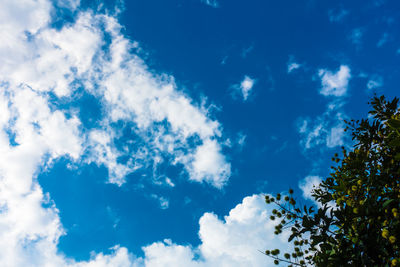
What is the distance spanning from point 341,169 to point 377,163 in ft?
3.10

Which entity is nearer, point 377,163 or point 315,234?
point 315,234

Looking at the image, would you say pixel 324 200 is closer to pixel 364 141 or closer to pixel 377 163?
pixel 377 163

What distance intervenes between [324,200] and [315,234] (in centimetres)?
275

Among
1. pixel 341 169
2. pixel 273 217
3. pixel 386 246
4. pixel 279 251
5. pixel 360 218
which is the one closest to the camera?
pixel 386 246

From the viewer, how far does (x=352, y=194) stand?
194 inches

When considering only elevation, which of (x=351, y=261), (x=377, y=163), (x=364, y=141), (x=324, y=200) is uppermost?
(x=364, y=141)

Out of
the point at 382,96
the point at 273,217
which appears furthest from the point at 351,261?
the point at 382,96

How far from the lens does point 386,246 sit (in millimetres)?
4098

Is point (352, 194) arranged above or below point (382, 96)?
below

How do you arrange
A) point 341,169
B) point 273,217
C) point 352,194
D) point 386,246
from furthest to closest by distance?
point 341,169 → point 273,217 → point 352,194 → point 386,246

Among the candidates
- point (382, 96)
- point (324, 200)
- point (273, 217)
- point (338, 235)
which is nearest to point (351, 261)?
point (338, 235)

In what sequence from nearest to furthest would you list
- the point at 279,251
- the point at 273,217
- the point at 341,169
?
the point at 279,251
the point at 273,217
the point at 341,169

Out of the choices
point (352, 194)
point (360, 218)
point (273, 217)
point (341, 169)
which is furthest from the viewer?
point (341, 169)

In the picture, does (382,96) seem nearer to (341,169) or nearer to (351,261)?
(341,169)
